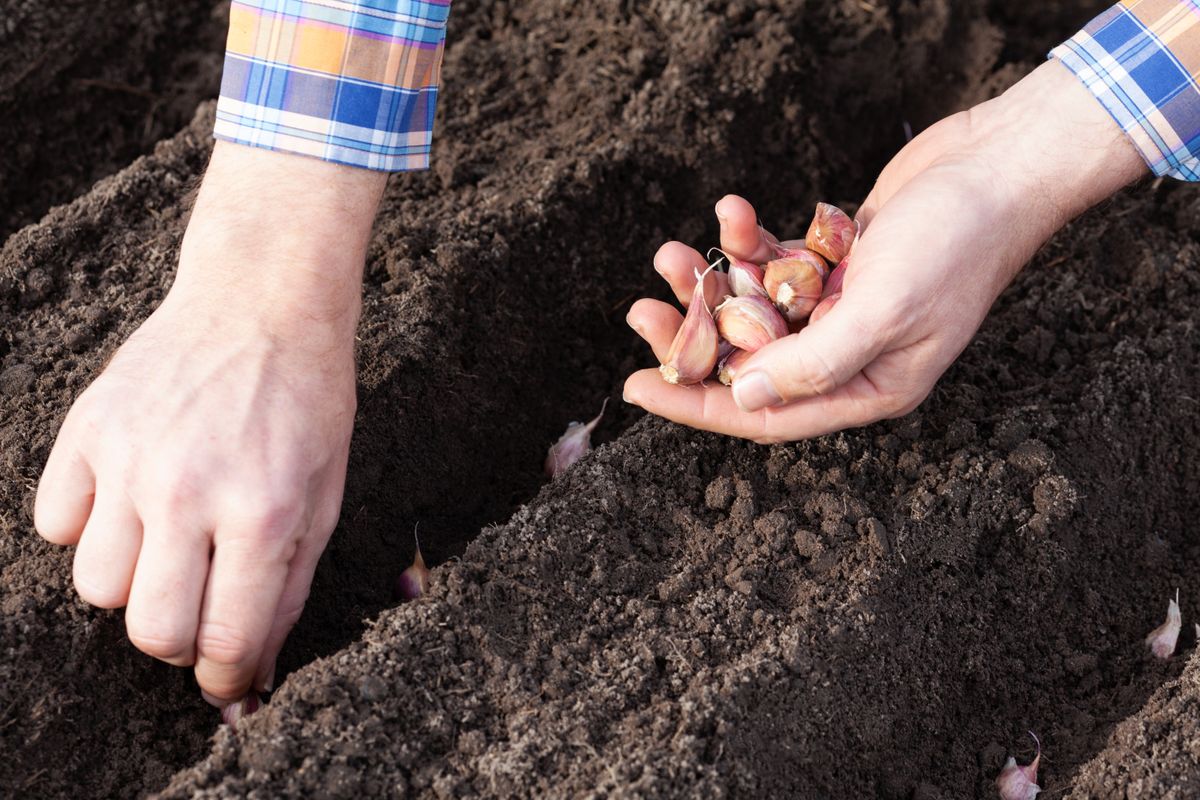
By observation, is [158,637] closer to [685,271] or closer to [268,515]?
[268,515]

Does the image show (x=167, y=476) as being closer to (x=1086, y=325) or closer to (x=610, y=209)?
(x=610, y=209)

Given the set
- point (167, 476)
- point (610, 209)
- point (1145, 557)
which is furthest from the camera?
point (610, 209)

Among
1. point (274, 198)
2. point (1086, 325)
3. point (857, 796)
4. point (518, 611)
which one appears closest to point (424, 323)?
point (274, 198)

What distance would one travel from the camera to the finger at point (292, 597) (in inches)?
63.3

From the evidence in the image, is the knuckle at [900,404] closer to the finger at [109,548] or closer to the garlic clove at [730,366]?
the garlic clove at [730,366]

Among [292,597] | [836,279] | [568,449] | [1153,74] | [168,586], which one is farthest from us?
[568,449]

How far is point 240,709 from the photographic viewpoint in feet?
5.57

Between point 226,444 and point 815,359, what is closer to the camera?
point 226,444

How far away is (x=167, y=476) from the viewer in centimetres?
148

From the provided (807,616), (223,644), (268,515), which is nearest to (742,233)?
(807,616)

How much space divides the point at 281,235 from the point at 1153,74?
4.75 feet

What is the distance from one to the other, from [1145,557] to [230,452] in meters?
1.64

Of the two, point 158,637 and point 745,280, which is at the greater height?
point 745,280

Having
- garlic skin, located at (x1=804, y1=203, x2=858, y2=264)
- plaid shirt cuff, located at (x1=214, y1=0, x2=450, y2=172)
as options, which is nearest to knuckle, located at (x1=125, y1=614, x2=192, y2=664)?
plaid shirt cuff, located at (x1=214, y1=0, x2=450, y2=172)
